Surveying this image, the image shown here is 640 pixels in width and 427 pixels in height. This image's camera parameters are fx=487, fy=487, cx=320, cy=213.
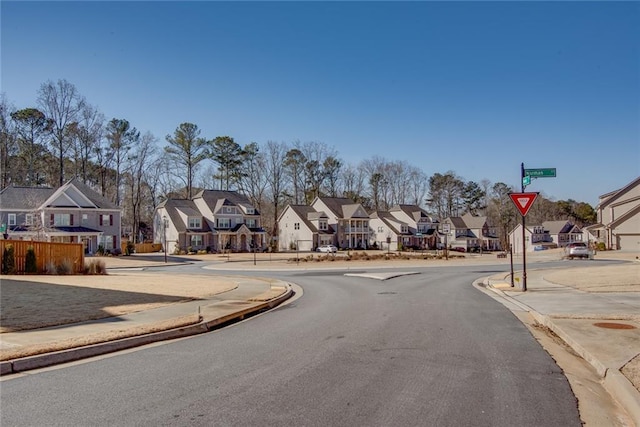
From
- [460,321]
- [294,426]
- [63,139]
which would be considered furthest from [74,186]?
[294,426]

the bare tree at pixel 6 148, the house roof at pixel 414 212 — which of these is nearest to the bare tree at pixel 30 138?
the bare tree at pixel 6 148

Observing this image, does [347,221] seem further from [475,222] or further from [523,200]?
[523,200]

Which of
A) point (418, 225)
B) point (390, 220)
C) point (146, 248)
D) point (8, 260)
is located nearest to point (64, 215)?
point (146, 248)

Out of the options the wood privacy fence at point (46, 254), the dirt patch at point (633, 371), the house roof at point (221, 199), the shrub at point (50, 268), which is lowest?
the dirt patch at point (633, 371)

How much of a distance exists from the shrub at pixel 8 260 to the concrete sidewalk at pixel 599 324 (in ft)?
75.2

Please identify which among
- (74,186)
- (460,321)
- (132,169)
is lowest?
(460,321)

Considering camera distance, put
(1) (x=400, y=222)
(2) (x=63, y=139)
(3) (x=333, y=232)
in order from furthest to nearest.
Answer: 1. (1) (x=400, y=222)
2. (3) (x=333, y=232)
3. (2) (x=63, y=139)

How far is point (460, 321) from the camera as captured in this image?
12.1m

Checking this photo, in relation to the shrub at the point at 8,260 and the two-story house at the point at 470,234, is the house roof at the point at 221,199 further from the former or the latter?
the shrub at the point at 8,260

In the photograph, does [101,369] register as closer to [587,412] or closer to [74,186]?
[587,412]

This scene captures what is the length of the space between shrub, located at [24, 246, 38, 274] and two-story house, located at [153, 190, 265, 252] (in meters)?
43.0

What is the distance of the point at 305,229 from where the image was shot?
3110 inches

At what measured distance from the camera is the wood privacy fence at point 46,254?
967 inches

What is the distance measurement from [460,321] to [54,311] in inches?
407
